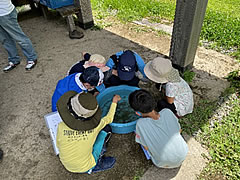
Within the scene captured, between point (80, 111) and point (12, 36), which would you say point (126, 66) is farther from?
point (12, 36)

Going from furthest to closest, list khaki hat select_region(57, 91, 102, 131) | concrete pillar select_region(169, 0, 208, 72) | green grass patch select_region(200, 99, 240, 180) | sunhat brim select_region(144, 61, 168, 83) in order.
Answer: concrete pillar select_region(169, 0, 208, 72)
sunhat brim select_region(144, 61, 168, 83)
green grass patch select_region(200, 99, 240, 180)
khaki hat select_region(57, 91, 102, 131)

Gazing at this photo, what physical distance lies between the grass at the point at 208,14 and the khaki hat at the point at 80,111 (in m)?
3.15

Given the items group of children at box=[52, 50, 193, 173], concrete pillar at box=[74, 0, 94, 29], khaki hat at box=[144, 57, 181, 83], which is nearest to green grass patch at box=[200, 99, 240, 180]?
group of children at box=[52, 50, 193, 173]

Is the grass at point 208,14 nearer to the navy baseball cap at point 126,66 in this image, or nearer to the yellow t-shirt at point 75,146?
the navy baseball cap at point 126,66

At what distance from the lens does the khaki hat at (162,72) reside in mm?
2352

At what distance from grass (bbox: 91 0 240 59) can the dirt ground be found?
40 cm

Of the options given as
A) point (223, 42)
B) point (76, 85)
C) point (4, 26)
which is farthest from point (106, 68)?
point (223, 42)

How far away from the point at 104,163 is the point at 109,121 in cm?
52

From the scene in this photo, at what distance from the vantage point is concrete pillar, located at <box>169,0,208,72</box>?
2.73 meters

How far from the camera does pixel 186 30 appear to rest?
9.57 feet

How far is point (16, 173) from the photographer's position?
2.31 metres

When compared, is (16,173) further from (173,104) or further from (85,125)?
(173,104)

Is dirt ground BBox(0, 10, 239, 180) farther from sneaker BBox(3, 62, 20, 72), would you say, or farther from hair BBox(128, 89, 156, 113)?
hair BBox(128, 89, 156, 113)

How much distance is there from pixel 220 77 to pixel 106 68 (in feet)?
6.46
